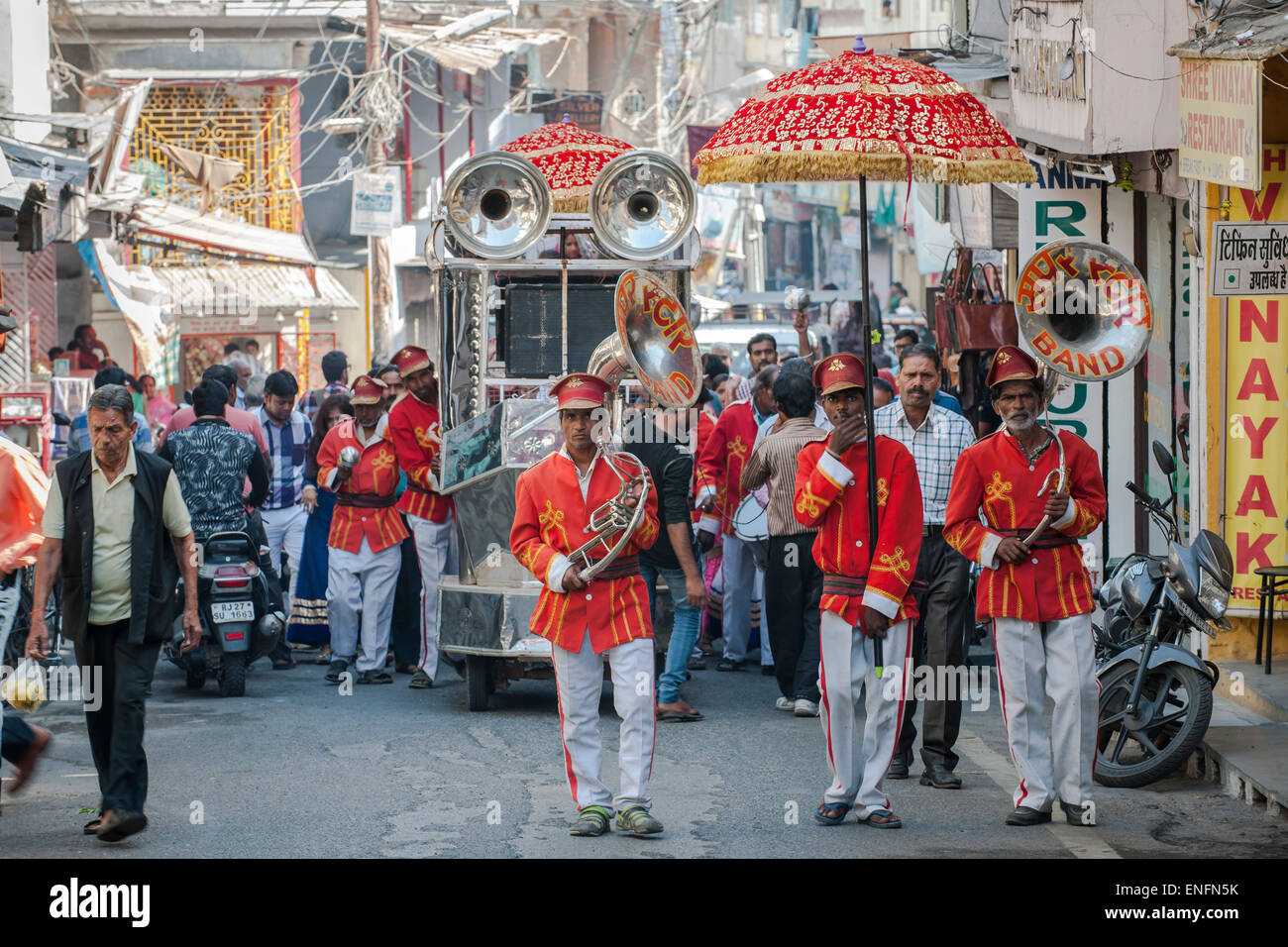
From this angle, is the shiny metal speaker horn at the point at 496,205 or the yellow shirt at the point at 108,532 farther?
the shiny metal speaker horn at the point at 496,205

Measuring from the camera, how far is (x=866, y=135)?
8125mm

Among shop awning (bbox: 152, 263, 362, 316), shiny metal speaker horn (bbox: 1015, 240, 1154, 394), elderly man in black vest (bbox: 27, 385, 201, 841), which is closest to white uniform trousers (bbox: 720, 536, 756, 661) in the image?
shiny metal speaker horn (bbox: 1015, 240, 1154, 394)

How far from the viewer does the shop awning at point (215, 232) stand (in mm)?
23050

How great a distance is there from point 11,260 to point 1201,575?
14481 millimetres

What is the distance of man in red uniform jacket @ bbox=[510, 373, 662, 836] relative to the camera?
7.50 metres

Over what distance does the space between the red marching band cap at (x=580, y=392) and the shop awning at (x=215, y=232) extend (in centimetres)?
1476

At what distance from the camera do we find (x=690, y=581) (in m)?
8.91

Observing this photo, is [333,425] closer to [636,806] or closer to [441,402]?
[441,402]

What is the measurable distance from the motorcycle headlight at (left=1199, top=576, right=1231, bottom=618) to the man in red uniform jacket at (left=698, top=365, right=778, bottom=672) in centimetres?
369

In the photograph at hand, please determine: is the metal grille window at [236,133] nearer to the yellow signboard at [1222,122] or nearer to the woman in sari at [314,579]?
the woman in sari at [314,579]

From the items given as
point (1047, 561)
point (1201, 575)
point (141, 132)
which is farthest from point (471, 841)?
point (141, 132)

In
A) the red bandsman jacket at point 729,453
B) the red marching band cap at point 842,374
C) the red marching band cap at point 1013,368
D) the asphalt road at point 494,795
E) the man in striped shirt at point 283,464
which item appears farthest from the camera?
the man in striped shirt at point 283,464

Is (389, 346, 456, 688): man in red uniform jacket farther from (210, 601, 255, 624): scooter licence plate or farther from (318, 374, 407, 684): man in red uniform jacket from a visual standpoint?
(210, 601, 255, 624): scooter licence plate

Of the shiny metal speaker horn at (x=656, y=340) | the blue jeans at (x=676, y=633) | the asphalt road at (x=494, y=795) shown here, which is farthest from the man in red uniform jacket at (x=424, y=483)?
the shiny metal speaker horn at (x=656, y=340)
